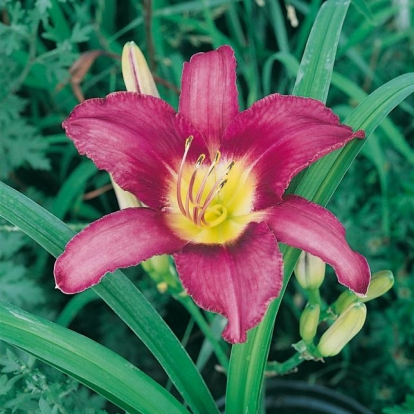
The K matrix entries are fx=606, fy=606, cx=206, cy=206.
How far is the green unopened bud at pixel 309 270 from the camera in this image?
729 mm

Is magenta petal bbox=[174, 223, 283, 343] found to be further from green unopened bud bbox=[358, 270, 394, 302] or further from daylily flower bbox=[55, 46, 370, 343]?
green unopened bud bbox=[358, 270, 394, 302]

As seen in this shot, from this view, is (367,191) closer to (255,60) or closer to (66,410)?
(255,60)

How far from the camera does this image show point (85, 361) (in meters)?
0.66

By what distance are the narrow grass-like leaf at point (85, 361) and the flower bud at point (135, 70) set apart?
288 millimetres

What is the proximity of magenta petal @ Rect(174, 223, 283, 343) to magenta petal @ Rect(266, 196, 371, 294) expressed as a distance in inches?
0.9

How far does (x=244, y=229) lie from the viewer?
0.68 m

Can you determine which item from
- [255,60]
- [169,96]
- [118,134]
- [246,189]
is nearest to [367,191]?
[255,60]

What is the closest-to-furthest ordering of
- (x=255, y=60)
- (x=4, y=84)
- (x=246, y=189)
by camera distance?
(x=246, y=189)
(x=4, y=84)
(x=255, y=60)

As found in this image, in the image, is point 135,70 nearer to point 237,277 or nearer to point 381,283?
point 237,277

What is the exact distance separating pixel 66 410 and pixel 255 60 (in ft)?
3.30

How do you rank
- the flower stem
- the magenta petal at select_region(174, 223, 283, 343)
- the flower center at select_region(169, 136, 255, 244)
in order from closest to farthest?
the magenta petal at select_region(174, 223, 283, 343), the flower center at select_region(169, 136, 255, 244), the flower stem

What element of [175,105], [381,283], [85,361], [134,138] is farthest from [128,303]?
[175,105]

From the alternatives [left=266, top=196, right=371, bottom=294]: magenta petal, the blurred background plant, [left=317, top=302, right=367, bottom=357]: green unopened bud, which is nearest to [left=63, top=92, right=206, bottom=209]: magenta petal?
[left=266, top=196, right=371, bottom=294]: magenta petal

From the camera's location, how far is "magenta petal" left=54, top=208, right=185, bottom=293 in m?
0.60
